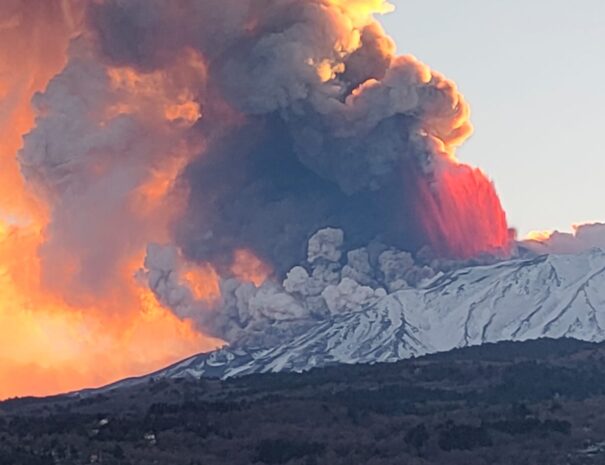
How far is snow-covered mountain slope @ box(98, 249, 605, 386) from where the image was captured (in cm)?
12750

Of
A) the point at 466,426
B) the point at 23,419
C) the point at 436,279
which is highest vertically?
the point at 436,279

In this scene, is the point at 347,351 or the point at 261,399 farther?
the point at 347,351

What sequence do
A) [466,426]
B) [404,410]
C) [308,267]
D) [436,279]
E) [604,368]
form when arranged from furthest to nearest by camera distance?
[436,279], [308,267], [604,368], [404,410], [466,426]

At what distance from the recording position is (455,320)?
135375 millimetres

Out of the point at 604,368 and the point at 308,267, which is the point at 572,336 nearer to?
the point at 308,267

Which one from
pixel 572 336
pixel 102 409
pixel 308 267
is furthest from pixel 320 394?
pixel 572 336

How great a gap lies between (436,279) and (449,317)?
555 cm

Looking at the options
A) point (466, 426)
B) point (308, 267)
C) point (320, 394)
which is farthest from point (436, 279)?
point (466, 426)

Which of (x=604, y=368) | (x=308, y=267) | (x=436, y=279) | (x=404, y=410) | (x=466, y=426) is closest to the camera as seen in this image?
(x=466, y=426)

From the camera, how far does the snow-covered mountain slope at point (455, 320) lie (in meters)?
128

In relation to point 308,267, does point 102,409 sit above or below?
below

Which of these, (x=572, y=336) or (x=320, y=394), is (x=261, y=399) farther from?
(x=572, y=336)

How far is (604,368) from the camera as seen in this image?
100875mm

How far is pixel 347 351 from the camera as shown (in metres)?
129
